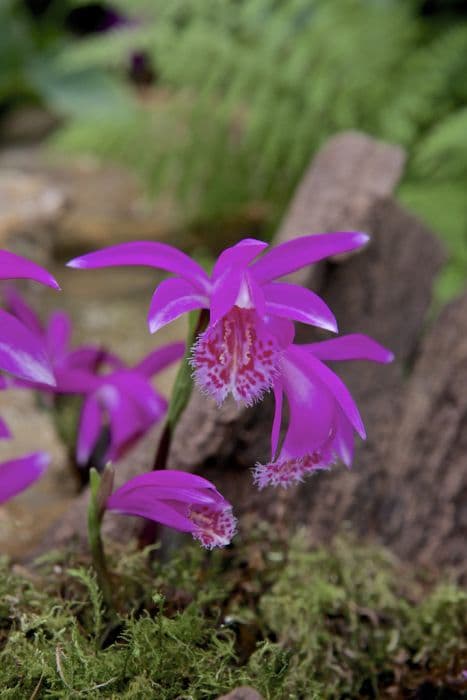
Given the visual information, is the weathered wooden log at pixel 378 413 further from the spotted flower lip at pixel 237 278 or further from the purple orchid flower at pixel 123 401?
the spotted flower lip at pixel 237 278

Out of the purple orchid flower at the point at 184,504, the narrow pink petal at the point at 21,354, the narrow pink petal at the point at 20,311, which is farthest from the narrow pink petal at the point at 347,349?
the narrow pink petal at the point at 20,311

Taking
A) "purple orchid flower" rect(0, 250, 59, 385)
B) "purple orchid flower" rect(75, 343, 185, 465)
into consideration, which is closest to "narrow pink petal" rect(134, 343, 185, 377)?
"purple orchid flower" rect(75, 343, 185, 465)

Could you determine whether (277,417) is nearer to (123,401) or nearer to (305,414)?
(305,414)

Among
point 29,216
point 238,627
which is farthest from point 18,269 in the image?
point 29,216

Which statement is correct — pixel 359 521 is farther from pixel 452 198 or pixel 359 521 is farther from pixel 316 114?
pixel 316 114

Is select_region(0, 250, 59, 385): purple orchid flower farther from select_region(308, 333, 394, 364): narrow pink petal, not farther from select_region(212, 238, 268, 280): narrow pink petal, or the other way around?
select_region(308, 333, 394, 364): narrow pink petal

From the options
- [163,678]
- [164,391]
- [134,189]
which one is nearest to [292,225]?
[164,391]
